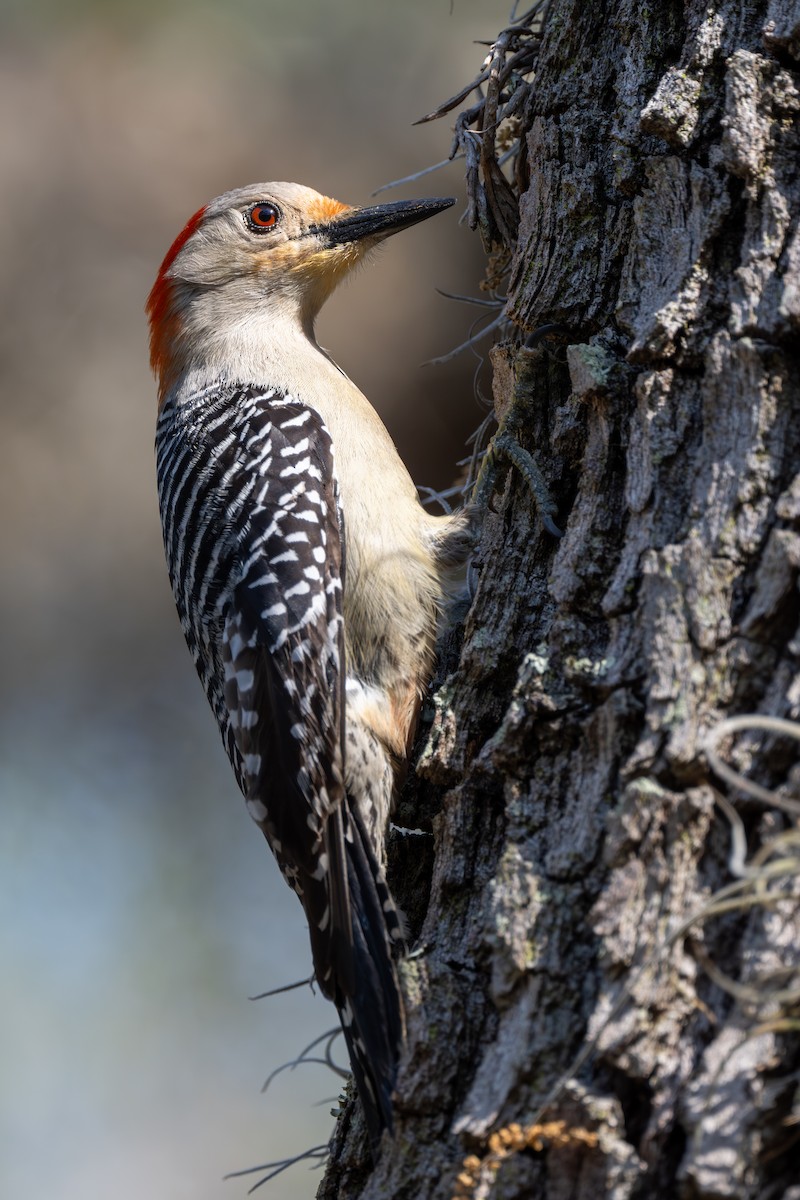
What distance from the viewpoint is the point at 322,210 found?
4.33 meters

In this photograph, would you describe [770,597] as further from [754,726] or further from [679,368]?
[679,368]

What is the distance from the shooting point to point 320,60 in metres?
5.54

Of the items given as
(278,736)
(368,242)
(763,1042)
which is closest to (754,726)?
(763,1042)

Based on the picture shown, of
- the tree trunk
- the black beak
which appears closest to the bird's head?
the black beak

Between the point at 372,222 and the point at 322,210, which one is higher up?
the point at 322,210

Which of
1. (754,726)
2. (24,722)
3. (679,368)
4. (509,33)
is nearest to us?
(754,726)

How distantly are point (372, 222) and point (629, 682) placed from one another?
268 cm

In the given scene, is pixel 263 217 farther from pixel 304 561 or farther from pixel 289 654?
pixel 289 654

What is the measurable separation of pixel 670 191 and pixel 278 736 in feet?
5.49

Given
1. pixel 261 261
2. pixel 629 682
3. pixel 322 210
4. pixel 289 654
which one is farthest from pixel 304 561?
pixel 322 210

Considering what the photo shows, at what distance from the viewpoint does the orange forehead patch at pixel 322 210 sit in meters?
4.32

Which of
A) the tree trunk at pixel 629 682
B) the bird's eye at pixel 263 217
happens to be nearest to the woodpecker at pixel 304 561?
the bird's eye at pixel 263 217

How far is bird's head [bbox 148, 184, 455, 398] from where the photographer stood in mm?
4254

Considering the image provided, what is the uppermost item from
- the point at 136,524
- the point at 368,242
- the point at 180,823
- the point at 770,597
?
the point at 136,524
